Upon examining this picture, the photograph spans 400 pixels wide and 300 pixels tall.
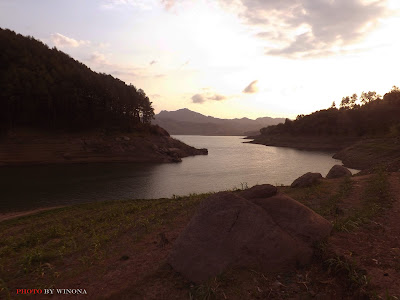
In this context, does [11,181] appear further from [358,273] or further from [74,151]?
[358,273]

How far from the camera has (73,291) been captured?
8711 mm

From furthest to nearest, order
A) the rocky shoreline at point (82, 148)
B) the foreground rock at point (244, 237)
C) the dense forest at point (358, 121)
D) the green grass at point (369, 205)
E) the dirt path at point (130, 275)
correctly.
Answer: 1. the dense forest at point (358, 121)
2. the rocky shoreline at point (82, 148)
3. the green grass at point (369, 205)
4. the foreground rock at point (244, 237)
5. the dirt path at point (130, 275)

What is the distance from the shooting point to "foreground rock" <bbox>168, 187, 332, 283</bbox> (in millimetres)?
8828

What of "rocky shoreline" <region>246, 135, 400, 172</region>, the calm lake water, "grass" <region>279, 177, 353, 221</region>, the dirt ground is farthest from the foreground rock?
the calm lake water

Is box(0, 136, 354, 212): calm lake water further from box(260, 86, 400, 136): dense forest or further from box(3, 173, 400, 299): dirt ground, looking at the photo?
box(260, 86, 400, 136): dense forest

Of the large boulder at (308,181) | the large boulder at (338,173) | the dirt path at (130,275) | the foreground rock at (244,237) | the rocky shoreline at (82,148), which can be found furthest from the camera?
the rocky shoreline at (82,148)

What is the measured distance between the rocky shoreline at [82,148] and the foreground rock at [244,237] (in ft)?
224

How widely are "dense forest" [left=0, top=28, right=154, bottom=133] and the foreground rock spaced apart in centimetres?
8481

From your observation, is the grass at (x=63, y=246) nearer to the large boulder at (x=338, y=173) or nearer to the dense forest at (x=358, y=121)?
the large boulder at (x=338, y=173)

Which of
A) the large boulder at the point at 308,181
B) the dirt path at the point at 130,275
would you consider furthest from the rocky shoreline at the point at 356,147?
the dirt path at the point at 130,275

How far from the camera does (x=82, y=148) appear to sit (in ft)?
250

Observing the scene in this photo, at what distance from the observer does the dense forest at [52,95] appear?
3095 inches

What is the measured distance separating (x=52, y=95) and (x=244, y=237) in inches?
3647

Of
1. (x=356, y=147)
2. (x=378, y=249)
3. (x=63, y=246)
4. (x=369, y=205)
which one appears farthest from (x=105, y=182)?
(x=356, y=147)
